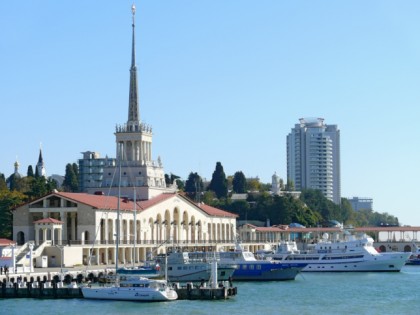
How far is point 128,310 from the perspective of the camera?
228ft

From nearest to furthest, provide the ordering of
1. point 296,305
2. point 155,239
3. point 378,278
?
point 296,305
point 378,278
point 155,239

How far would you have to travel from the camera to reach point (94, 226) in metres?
113

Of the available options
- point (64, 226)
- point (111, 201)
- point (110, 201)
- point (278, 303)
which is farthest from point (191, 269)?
point (111, 201)

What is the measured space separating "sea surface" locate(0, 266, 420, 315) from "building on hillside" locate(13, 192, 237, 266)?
20.8 m

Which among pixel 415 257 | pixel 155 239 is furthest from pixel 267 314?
pixel 415 257

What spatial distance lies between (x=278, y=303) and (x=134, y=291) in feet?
32.1

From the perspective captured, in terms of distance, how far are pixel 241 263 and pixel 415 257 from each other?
61382 millimetres

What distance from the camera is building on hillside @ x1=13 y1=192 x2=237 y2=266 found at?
110 m

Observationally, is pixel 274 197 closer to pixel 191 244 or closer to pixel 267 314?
pixel 191 244

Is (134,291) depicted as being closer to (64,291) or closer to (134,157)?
(64,291)

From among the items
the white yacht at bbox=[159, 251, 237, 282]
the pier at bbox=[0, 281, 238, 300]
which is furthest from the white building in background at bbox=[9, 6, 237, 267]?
the pier at bbox=[0, 281, 238, 300]

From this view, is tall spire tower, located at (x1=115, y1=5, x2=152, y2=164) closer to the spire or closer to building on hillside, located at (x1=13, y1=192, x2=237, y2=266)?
the spire

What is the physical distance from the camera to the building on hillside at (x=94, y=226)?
110 metres

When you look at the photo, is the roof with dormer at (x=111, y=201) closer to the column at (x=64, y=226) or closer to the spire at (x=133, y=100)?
the column at (x=64, y=226)
